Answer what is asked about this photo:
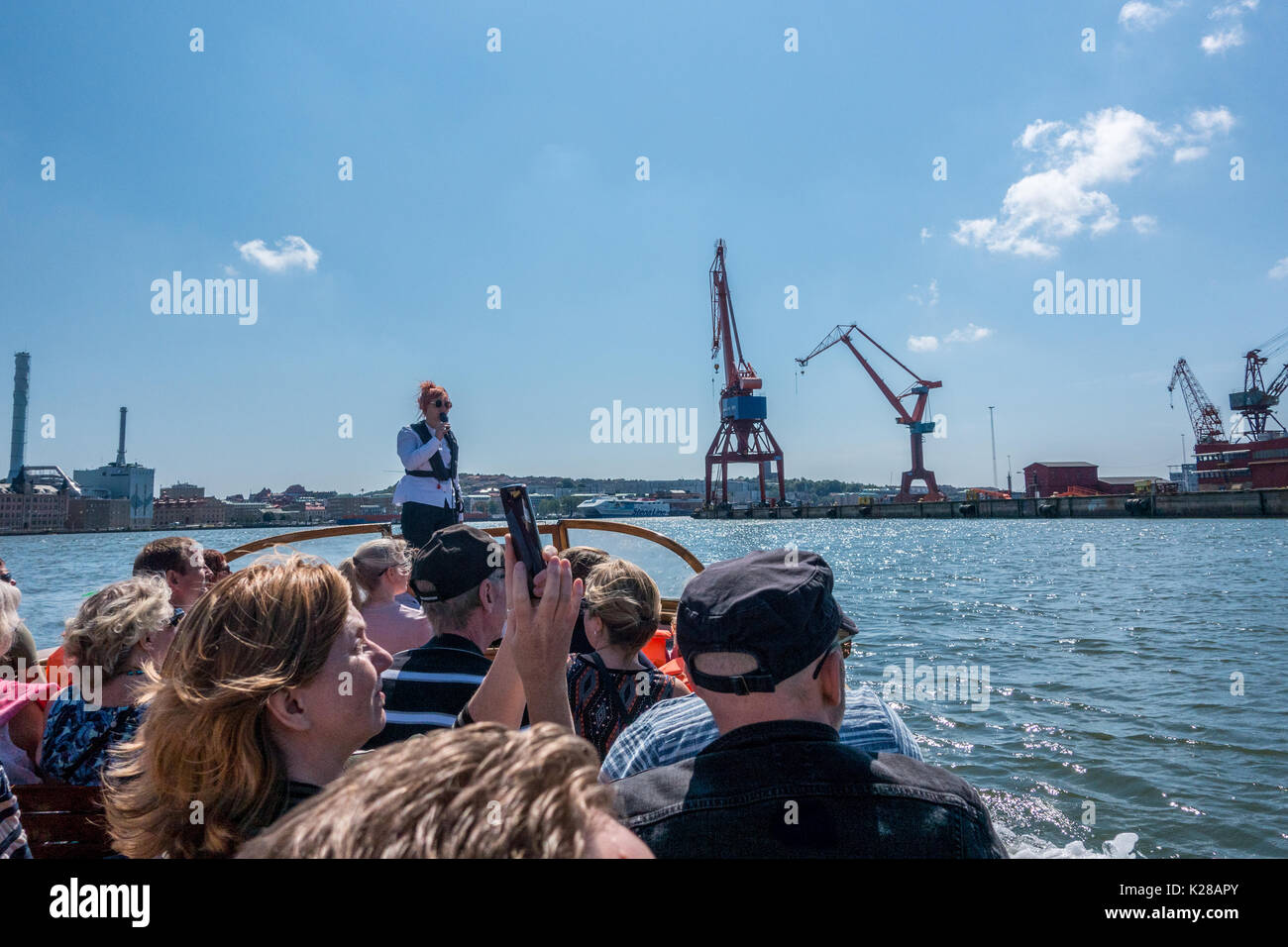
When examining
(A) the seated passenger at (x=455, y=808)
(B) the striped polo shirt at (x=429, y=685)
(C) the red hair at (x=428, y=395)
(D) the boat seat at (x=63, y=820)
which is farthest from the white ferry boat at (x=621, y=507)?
(A) the seated passenger at (x=455, y=808)

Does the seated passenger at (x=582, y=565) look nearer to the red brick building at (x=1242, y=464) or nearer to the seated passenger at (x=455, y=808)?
the seated passenger at (x=455, y=808)

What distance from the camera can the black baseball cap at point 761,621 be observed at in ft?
4.44

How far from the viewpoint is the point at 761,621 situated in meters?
1.36

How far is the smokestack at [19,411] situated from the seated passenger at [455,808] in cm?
10597

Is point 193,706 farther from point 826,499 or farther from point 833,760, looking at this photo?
point 826,499

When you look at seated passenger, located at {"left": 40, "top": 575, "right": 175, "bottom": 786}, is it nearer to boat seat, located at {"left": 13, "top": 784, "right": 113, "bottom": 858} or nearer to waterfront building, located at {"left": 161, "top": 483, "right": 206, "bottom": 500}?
boat seat, located at {"left": 13, "top": 784, "right": 113, "bottom": 858}

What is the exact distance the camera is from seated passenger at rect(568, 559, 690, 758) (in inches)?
97.7

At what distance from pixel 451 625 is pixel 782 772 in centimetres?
144

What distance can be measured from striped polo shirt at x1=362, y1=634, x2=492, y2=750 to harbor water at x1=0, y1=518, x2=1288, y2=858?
1158 mm

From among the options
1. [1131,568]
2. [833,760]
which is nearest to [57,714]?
[833,760]

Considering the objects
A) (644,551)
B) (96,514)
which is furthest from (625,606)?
(96,514)

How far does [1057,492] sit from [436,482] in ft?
243

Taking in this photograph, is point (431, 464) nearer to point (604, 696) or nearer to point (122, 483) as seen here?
point (604, 696)

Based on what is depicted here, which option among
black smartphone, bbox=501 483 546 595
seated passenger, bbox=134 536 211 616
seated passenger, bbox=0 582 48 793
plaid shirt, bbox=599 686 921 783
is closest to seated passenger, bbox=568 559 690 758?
plaid shirt, bbox=599 686 921 783
